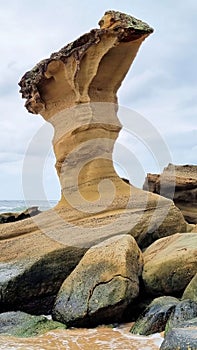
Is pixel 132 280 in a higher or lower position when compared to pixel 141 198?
lower

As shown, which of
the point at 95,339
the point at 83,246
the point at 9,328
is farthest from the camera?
the point at 83,246

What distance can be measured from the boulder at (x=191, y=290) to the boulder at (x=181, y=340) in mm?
1338

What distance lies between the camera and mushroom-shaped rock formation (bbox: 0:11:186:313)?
5996 mm

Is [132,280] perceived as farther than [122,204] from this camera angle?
No

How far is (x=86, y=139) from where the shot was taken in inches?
280

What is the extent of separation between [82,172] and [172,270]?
257 cm

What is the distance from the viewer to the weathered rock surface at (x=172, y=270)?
4977 millimetres

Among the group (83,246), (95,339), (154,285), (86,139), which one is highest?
(86,139)

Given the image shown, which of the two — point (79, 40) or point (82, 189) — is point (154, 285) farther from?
point (79, 40)

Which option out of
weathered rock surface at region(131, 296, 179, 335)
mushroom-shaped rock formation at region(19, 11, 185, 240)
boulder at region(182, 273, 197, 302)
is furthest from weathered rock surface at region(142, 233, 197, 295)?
mushroom-shaped rock formation at region(19, 11, 185, 240)

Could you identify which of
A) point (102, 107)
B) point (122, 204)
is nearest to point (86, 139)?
point (102, 107)

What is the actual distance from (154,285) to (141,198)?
6.48 ft

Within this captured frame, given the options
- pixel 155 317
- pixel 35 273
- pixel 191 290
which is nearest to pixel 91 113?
pixel 35 273

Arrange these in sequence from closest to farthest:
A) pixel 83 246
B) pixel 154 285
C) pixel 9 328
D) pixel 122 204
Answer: pixel 9 328
pixel 154 285
pixel 83 246
pixel 122 204
